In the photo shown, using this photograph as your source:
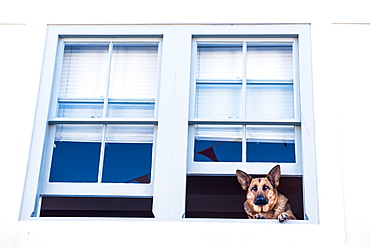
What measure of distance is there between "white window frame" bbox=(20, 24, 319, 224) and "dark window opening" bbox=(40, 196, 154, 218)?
2375 mm

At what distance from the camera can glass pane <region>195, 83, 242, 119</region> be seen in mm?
4953

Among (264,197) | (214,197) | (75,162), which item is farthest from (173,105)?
(214,197)

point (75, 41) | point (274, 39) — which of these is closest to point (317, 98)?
point (274, 39)

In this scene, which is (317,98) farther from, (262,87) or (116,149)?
(116,149)

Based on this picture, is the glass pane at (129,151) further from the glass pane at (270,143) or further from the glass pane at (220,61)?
the glass pane at (270,143)

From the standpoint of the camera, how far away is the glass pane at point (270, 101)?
4.89 m

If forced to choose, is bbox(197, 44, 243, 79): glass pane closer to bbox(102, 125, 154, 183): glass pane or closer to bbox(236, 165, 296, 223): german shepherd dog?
Answer: bbox(102, 125, 154, 183): glass pane

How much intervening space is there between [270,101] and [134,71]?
113 cm

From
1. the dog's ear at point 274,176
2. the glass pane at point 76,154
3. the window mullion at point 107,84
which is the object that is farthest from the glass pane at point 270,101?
the glass pane at point 76,154

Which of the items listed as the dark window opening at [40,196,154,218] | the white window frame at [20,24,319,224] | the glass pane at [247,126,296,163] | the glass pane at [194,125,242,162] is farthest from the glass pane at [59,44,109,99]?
the dark window opening at [40,196,154,218]

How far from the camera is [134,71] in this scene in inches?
202

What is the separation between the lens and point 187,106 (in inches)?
189

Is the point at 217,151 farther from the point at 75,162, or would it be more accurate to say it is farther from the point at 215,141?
the point at 75,162

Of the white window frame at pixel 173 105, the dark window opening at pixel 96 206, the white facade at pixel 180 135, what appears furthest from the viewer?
the dark window opening at pixel 96 206
